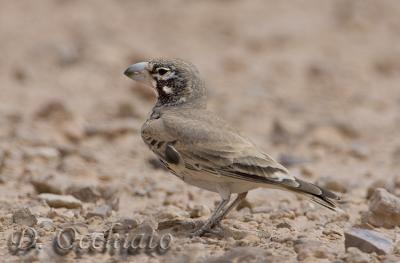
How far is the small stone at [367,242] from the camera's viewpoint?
534 centimetres

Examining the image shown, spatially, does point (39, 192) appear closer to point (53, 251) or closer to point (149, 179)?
point (149, 179)

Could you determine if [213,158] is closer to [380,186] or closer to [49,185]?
[49,185]

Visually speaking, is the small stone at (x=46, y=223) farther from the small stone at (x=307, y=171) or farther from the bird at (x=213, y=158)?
the small stone at (x=307, y=171)

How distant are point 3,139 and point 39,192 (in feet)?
7.54

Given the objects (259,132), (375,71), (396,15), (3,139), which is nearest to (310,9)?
(396,15)

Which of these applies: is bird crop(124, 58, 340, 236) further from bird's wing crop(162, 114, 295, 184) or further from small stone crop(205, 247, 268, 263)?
small stone crop(205, 247, 268, 263)

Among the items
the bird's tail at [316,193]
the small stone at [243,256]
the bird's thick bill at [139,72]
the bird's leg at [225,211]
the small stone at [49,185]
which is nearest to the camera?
the small stone at [243,256]

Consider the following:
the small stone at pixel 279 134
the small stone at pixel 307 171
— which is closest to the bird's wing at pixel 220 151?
the small stone at pixel 307 171

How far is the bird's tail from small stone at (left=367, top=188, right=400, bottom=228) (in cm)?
80

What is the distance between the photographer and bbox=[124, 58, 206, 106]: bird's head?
6.76 m

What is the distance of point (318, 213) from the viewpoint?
663 centimetres

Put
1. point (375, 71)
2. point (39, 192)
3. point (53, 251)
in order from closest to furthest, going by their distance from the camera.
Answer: point (53, 251) → point (39, 192) → point (375, 71)

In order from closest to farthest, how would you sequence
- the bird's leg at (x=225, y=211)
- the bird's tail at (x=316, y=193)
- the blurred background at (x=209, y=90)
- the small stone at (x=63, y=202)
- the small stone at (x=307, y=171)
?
the bird's tail at (x=316, y=193)
the bird's leg at (x=225, y=211)
the small stone at (x=63, y=202)
the blurred background at (x=209, y=90)
the small stone at (x=307, y=171)

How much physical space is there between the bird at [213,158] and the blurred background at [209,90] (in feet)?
1.44
